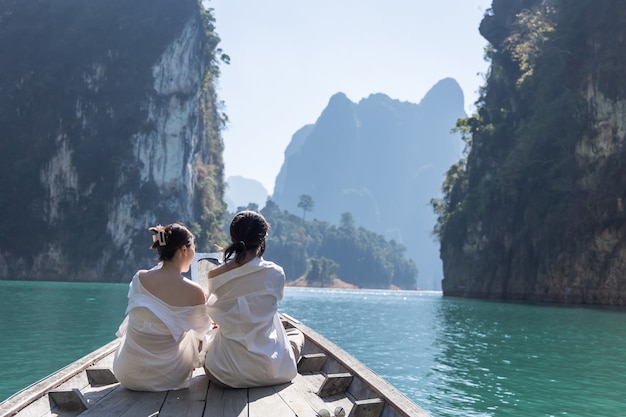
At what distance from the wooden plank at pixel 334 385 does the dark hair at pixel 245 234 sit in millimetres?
1070

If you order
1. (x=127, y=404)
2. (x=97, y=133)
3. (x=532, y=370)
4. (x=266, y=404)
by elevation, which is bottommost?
(x=532, y=370)

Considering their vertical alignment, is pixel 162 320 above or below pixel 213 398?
above

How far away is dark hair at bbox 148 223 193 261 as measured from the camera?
15.3ft

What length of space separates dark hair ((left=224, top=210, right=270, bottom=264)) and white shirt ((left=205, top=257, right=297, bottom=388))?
10 cm

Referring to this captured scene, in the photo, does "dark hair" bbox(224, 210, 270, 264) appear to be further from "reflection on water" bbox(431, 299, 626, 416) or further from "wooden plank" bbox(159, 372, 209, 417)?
"reflection on water" bbox(431, 299, 626, 416)

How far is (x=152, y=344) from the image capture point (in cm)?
457

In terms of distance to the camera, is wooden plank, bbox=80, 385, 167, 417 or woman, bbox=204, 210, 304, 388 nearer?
wooden plank, bbox=80, 385, 167, 417

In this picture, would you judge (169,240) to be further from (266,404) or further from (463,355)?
(463,355)

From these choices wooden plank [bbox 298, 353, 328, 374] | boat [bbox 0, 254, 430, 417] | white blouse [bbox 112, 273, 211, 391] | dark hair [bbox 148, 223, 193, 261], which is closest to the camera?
boat [bbox 0, 254, 430, 417]

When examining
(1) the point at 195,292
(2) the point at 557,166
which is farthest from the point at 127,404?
→ (2) the point at 557,166

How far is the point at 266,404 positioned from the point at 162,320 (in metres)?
0.96

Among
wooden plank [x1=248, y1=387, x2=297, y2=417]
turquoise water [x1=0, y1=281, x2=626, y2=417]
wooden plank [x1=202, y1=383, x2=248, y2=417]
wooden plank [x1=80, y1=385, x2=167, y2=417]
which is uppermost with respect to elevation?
wooden plank [x1=248, y1=387, x2=297, y2=417]

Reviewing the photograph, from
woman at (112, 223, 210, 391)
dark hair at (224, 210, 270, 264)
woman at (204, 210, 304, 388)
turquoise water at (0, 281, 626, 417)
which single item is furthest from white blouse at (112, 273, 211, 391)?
turquoise water at (0, 281, 626, 417)

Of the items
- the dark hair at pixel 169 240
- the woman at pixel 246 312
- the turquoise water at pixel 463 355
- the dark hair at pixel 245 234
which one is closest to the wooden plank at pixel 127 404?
the woman at pixel 246 312
